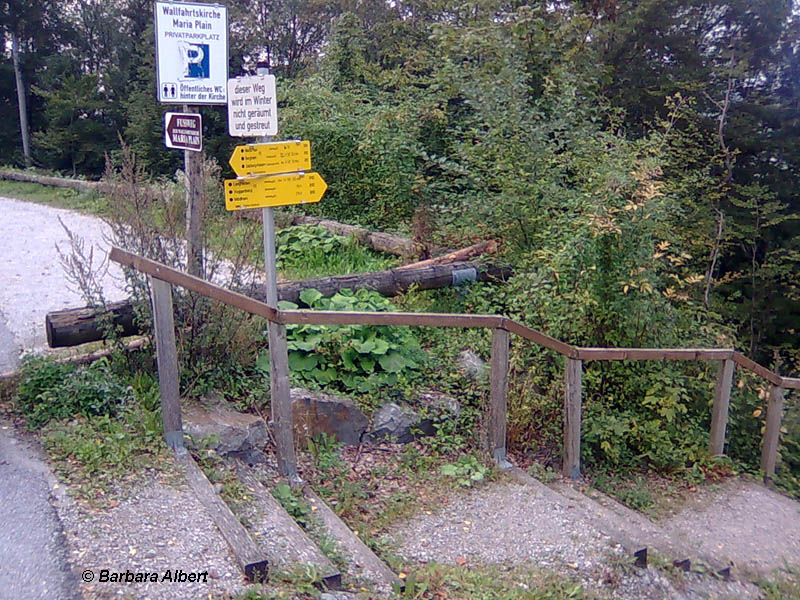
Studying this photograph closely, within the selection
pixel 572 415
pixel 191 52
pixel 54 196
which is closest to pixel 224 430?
pixel 191 52

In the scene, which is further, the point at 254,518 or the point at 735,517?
the point at 735,517

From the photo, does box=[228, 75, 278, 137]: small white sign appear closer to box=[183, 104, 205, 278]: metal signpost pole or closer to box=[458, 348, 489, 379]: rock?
box=[183, 104, 205, 278]: metal signpost pole

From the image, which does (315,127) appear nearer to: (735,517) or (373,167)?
(373,167)

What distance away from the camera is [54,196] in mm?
17594

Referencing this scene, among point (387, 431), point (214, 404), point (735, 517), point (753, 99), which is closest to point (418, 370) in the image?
point (387, 431)

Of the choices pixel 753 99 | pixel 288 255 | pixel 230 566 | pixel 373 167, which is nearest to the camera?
pixel 230 566

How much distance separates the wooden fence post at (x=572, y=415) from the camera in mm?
5777

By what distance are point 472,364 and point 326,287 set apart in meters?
1.68

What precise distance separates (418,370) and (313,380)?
113 cm

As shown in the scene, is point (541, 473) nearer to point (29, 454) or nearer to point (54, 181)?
point (29, 454)

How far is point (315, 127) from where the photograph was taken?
1280 centimetres

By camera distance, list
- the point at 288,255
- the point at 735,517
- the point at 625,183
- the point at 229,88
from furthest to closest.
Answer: the point at 288,255 → the point at 625,183 → the point at 735,517 → the point at 229,88

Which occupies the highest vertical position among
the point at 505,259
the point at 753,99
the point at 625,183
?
the point at 753,99

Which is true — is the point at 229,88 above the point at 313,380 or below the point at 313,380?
above
